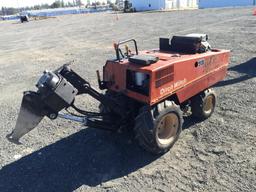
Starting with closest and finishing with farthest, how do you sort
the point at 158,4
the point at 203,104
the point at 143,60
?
the point at 143,60 < the point at 203,104 < the point at 158,4

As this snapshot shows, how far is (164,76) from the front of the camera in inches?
165

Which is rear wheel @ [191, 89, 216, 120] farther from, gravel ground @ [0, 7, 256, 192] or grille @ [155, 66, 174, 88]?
grille @ [155, 66, 174, 88]

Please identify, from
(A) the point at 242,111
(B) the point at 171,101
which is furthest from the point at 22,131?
(A) the point at 242,111

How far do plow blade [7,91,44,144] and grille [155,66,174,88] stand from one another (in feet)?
5.26

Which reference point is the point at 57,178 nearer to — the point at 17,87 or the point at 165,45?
the point at 165,45

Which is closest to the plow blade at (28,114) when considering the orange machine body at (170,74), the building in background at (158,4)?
the orange machine body at (170,74)

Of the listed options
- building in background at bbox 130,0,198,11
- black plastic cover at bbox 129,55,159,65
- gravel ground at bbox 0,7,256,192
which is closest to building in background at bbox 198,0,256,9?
building in background at bbox 130,0,198,11

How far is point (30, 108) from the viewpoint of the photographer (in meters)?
3.82

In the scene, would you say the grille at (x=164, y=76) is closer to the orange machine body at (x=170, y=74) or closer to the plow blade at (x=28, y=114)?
the orange machine body at (x=170, y=74)

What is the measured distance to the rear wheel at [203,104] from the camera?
5.28 meters

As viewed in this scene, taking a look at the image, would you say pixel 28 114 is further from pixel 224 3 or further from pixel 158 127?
pixel 224 3

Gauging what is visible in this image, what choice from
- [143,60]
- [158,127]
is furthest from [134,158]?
[143,60]

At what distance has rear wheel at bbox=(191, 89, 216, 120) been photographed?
208 inches

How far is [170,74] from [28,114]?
6.73ft
